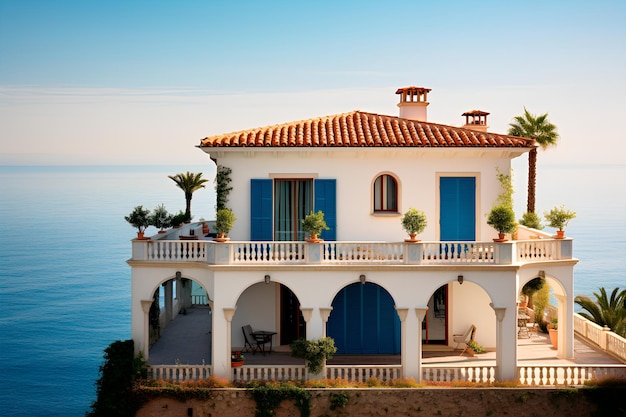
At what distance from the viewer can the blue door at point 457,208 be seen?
3002 centimetres

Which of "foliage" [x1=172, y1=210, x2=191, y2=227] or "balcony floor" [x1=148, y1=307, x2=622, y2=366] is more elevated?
"foliage" [x1=172, y1=210, x2=191, y2=227]

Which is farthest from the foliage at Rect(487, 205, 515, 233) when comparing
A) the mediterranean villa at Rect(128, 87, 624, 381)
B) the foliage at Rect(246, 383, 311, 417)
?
the foliage at Rect(246, 383, 311, 417)

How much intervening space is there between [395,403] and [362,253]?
16.9 feet

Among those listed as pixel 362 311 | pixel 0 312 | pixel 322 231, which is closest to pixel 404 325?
pixel 362 311

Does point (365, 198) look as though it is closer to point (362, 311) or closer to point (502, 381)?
point (362, 311)

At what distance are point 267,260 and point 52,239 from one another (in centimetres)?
9558

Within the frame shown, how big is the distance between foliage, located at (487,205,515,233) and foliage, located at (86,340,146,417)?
13213 mm

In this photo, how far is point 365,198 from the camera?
98.0 feet

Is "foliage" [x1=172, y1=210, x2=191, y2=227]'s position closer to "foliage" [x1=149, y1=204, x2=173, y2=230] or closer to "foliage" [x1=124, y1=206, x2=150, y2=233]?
"foliage" [x1=149, y1=204, x2=173, y2=230]

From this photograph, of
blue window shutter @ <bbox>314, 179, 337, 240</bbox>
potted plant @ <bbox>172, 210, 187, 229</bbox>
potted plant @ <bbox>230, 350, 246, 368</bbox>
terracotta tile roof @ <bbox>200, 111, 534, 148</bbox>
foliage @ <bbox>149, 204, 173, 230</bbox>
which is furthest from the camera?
potted plant @ <bbox>172, 210, 187, 229</bbox>

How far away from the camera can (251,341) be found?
99.1 ft

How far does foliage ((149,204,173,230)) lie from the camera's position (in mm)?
31750

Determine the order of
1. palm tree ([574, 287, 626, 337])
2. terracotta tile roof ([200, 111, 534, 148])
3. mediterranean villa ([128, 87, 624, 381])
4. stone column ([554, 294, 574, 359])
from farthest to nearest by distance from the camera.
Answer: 1. palm tree ([574, 287, 626, 337])
2. terracotta tile roof ([200, 111, 534, 148])
3. stone column ([554, 294, 574, 359])
4. mediterranean villa ([128, 87, 624, 381])

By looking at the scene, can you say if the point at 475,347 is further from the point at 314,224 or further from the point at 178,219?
the point at 178,219
